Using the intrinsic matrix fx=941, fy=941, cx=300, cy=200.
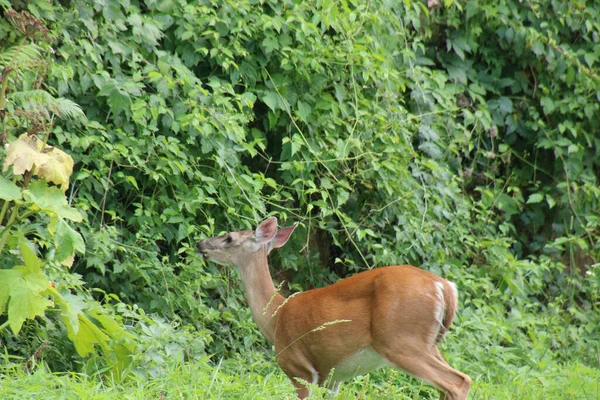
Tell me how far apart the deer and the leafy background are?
66 centimetres

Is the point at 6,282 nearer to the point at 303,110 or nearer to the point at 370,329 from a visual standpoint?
Result: the point at 370,329

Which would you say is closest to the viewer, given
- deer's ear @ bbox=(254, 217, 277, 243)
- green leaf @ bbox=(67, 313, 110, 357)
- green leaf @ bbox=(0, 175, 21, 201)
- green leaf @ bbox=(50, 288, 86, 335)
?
green leaf @ bbox=(0, 175, 21, 201)

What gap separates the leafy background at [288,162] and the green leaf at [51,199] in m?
0.01

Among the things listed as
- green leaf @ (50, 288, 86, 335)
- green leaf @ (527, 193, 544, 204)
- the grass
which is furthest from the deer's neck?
green leaf @ (527, 193, 544, 204)

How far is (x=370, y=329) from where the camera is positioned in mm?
5242

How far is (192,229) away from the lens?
21.0 feet

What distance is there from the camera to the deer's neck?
19.1 ft

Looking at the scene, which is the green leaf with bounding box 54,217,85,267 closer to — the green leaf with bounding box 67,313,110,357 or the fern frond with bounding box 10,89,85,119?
the green leaf with bounding box 67,313,110,357

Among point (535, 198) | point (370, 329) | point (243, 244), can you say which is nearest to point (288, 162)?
point (243, 244)

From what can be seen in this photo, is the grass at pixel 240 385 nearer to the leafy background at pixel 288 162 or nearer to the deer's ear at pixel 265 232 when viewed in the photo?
the leafy background at pixel 288 162

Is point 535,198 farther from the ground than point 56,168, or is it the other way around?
point 56,168

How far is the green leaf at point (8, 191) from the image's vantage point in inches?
183

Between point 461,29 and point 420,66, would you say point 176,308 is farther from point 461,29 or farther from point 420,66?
point 461,29

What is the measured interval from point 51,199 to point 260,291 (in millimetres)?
1671
